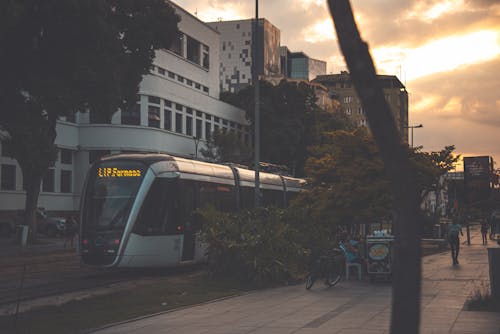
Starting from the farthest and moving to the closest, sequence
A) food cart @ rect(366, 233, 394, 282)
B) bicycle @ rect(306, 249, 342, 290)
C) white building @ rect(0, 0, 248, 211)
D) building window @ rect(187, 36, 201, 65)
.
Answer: building window @ rect(187, 36, 201, 65)
white building @ rect(0, 0, 248, 211)
food cart @ rect(366, 233, 394, 282)
bicycle @ rect(306, 249, 342, 290)

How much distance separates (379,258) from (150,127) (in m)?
41.0

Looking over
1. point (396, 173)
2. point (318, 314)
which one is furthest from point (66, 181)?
point (396, 173)

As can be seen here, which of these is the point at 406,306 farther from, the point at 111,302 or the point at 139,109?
the point at 139,109

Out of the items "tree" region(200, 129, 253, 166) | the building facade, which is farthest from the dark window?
the building facade

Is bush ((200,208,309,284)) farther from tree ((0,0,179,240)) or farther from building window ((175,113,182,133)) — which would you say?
building window ((175,113,182,133))

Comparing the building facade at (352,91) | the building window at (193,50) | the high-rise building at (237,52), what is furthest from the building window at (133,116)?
the building facade at (352,91)

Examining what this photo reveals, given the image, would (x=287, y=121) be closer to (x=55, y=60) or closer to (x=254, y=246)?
(x=55, y=60)

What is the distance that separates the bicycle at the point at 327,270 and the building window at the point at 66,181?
132 feet

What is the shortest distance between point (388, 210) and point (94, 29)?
1314 centimetres

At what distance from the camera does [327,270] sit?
1900 centimetres

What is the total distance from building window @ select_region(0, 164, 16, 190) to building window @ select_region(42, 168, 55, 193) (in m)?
3.04

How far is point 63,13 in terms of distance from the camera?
26547mm

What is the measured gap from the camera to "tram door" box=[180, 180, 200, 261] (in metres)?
23.6

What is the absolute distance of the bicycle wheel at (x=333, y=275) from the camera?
18975mm
